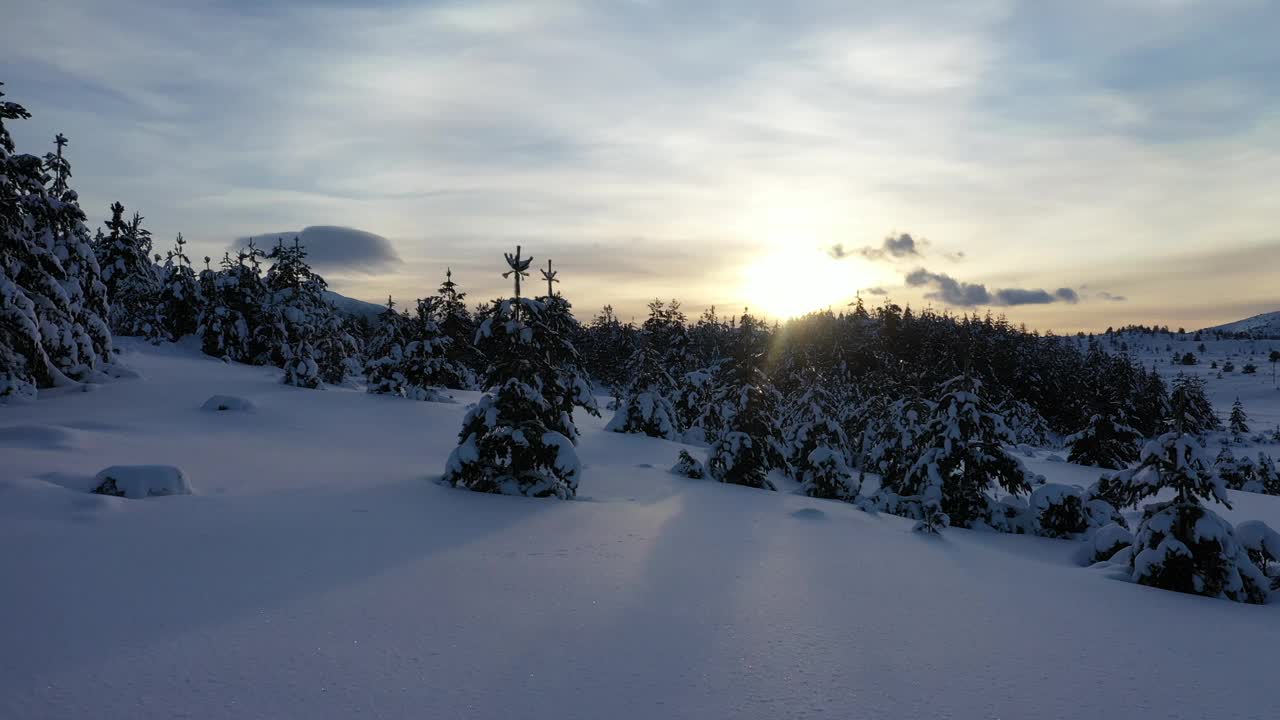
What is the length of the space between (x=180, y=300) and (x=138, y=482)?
50.4 m

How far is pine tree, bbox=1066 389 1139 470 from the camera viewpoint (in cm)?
3984

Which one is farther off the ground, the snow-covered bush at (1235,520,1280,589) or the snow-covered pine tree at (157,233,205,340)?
the snow-covered pine tree at (157,233,205,340)

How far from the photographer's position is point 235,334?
161ft

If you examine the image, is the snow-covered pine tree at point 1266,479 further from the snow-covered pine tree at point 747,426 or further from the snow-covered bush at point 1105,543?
→ the snow-covered bush at point 1105,543

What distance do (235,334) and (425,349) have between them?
64.7ft

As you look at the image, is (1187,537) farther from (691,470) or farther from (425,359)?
(425,359)

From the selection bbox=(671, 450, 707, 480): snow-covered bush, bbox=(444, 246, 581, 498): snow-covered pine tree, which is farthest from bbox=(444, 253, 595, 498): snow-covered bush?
bbox=(671, 450, 707, 480): snow-covered bush

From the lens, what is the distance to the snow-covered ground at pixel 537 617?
5.27 metres


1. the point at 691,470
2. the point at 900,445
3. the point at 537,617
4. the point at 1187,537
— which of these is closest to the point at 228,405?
the point at 691,470

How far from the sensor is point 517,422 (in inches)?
620

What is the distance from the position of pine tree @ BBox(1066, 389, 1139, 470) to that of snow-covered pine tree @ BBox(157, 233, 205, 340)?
6242 cm

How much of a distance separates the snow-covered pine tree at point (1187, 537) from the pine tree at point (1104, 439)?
1310 inches

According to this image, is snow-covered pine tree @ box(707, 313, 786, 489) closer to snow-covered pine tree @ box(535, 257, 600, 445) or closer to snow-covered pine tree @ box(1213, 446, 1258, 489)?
snow-covered pine tree @ box(535, 257, 600, 445)

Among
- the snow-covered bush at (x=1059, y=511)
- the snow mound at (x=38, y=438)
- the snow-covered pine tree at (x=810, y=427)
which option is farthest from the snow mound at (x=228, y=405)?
the snow-covered bush at (x=1059, y=511)
